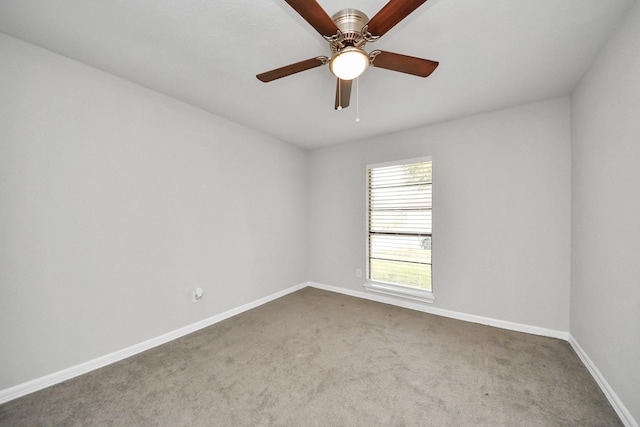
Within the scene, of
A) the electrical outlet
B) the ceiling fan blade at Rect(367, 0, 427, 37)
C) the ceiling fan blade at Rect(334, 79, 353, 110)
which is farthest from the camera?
the electrical outlet

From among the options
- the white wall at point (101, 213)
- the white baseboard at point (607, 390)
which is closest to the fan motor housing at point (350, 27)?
the white wall at point (101, 213)

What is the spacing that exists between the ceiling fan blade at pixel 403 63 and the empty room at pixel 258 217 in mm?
17

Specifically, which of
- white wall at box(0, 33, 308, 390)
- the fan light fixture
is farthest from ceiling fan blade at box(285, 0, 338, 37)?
white wall at box(0, 33, 308, 390)

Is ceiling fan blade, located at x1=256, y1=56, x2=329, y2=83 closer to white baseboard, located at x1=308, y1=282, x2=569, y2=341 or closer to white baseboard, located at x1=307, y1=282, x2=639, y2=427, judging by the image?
white baseboard, located at x1=307, y1=282, x2=639, y2=427

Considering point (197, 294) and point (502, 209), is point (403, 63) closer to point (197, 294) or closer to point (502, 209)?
point (502, 209)

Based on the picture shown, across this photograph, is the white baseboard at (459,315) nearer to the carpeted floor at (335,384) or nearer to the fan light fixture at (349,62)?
the carpeted floor at (335,384)

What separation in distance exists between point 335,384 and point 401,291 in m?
1.84

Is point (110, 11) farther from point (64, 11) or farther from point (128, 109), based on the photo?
point (128, 109)

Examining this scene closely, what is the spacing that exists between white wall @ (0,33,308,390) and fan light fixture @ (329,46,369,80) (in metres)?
2.00

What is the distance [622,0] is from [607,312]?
1947 mm

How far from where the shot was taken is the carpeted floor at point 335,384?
60.2 inches

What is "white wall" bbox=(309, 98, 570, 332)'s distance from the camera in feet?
8.16

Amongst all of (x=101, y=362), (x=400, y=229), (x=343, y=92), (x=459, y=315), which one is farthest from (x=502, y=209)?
(x=101, y=362)

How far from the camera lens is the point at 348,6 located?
142 centimetres
